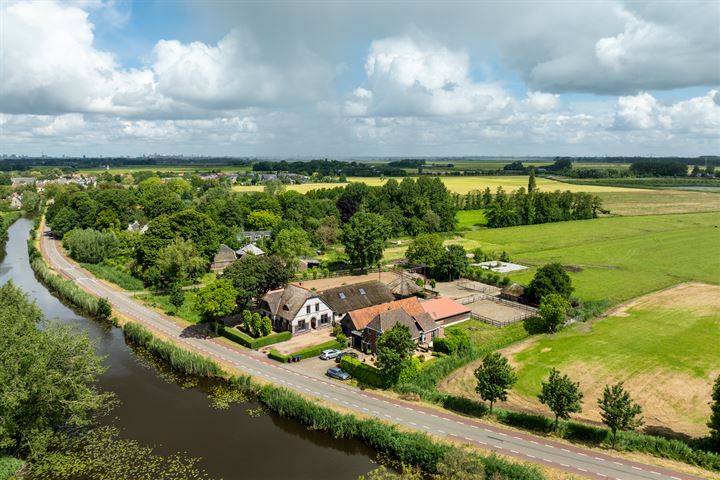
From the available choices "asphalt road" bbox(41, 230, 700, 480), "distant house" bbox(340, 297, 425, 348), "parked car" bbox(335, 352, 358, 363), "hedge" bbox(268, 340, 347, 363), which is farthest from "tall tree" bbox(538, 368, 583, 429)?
"hedge" bbox(268, 340, 347, 363)

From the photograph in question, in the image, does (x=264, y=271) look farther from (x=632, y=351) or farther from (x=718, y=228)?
(x=718, y=228)

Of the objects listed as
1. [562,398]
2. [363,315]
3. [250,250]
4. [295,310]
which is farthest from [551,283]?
[250,250]

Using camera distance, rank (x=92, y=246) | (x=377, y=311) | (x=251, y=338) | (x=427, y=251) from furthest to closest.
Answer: (x=92, y=246) → (x=427, y=251) → (x=377, y=311) → (x=251, y=338)

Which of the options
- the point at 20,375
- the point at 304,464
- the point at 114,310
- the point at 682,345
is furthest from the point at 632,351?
the point at 114,310

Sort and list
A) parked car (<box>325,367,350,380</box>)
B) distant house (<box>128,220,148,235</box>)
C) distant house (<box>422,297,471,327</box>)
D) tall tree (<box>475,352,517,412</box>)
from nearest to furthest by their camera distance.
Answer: tall tree (<box>475,352,517,412</box>), parked car (<box>325,367,350,380</box>), distant house (<box>422,297,471,327</box>), distant house (<box>128,220,148,235</box>)

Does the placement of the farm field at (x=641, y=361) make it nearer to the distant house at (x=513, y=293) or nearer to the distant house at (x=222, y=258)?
the distant house at (x=513, y=293)

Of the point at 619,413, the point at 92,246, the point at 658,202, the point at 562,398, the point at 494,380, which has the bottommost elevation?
the point at 619,413

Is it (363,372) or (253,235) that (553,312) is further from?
(253,235)

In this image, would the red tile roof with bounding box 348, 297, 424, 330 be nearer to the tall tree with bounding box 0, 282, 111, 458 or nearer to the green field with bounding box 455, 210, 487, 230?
the tall tree with bounding box 0, 282, 111, 458
